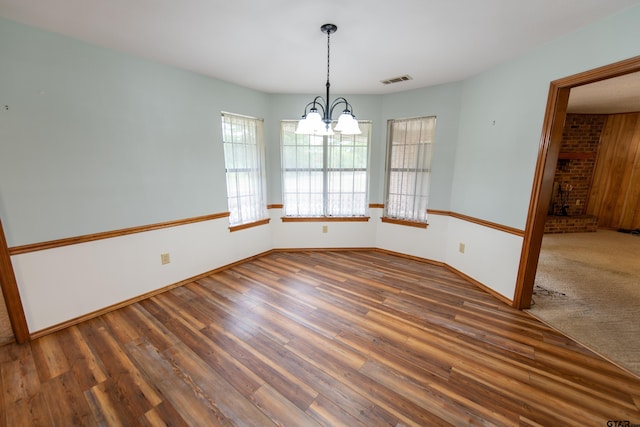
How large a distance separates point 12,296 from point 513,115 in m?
4.78

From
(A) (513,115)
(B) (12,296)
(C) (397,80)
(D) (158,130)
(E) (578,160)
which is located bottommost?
(B) (12,296)

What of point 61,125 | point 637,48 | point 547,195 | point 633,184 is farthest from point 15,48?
point 633,184

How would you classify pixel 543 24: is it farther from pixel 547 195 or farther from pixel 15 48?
pixel 15 48

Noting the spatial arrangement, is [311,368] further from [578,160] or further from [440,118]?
[578,160]

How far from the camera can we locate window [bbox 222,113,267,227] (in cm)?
340

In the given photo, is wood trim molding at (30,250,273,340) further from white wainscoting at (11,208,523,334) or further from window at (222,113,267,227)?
window at (222,113,267,227)

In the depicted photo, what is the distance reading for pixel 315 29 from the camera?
195 cm

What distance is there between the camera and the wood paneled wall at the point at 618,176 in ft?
17.0

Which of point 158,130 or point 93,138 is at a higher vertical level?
point 158,130

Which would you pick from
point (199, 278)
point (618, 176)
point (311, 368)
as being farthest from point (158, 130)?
point (618, 176)

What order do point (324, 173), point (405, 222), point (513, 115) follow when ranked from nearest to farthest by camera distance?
1. point (513, 115)
2. point (405, 222)
3. point (324, 173)

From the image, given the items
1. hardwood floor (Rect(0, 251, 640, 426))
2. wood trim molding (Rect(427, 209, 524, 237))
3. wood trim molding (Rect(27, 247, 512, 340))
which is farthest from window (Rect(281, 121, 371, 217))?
hardwood floor (Rect(0, 251, 640, 426))

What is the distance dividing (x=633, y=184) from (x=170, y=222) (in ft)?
28.6

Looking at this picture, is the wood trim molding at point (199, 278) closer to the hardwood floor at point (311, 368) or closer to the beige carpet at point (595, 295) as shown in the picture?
the hardwood floor at point (311, 368)
